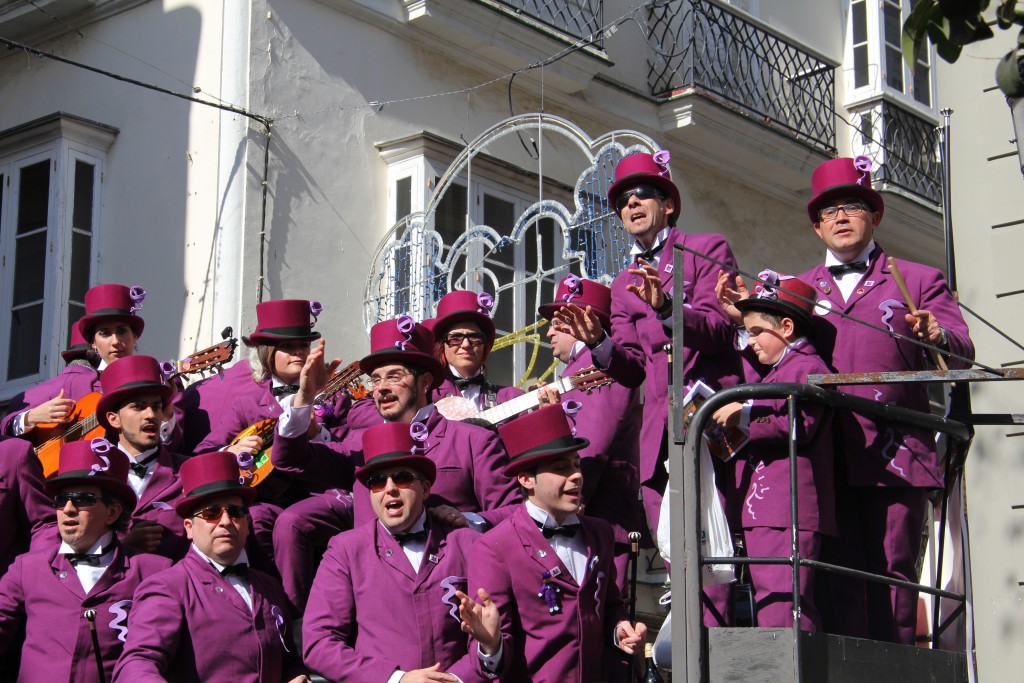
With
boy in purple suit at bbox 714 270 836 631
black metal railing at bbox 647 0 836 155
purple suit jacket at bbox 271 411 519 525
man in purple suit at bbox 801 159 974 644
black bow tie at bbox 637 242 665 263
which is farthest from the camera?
black metal railing at bbox 647 0 836 155

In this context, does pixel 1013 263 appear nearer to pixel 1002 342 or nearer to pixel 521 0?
pixel 1002 342

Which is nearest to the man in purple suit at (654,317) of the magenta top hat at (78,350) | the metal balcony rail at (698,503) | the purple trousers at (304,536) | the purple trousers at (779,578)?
the purple trousers at (779,578)

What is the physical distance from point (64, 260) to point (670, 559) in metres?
7.53

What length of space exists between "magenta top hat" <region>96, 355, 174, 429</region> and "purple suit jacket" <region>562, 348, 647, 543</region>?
2169 millimetres

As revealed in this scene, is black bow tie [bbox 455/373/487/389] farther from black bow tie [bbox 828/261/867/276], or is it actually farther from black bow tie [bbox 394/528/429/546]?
black bow tie [bbox 828/261/867/276]

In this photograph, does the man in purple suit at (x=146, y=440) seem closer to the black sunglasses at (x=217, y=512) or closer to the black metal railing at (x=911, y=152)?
the black sunglasses at (x=217, y=512)

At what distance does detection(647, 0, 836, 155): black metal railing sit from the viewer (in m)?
15.5

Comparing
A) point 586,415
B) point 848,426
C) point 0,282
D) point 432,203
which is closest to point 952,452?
point 848,426

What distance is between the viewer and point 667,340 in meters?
7.53

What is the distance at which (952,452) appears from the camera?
7004mm

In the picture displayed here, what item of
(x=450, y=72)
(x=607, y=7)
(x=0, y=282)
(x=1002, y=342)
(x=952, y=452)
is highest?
(x=607, y=7)

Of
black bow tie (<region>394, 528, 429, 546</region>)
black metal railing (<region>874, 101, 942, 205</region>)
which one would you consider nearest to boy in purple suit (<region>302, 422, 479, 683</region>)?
black bow tie (<region>394, 528, 429, 546</region>)

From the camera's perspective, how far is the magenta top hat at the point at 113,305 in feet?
31.7

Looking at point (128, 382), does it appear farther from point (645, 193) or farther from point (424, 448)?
point (645, 193)
